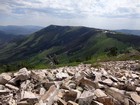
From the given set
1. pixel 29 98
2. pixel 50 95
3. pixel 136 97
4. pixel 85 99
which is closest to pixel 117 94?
pixel 136 97

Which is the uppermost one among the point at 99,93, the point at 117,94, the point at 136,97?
the point at 99,93

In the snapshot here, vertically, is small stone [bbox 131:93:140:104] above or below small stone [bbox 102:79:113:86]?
below

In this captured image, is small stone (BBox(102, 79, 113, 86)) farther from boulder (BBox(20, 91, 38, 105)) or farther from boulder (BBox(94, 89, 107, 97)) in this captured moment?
boulder (BBox(20, 91, 38, 105))

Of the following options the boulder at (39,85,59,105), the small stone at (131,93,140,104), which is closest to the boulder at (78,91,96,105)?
the boulder at (39,85,59,105)

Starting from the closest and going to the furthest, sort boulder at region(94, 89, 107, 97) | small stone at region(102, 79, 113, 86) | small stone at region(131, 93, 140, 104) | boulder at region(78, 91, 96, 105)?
boulder at region(78, 91, 96, 105)
boulder at region(94, 89, 107, 97)
small stone at region(131, 93, 140, 104)
small stone at region(102, 79, 113, 86)

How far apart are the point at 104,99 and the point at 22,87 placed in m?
4.56

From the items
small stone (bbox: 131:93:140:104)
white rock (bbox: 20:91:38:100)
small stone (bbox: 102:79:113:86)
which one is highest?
white rock (bbox: 20:91:38:100)

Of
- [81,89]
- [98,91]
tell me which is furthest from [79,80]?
[98,91]

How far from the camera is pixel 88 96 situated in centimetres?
1380

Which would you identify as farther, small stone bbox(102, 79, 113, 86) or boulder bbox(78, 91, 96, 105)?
small stone bbox(102, 79, 113, 86)

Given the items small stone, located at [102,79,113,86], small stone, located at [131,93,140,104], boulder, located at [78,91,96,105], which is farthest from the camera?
small stone, located at [102,79,113,86]

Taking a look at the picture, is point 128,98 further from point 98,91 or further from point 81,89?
point 81,89

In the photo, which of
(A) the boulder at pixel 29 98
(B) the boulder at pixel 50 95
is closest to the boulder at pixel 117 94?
(B) the boulder at pixel 50 95

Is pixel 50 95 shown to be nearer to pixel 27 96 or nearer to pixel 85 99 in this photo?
pixel 27 96
